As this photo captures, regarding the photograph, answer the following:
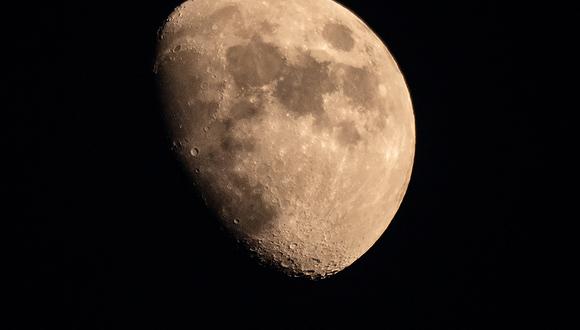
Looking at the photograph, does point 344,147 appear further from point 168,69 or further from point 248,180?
point 168,69

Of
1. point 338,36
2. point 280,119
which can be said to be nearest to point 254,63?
point 280,119

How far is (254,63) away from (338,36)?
0.49 metres

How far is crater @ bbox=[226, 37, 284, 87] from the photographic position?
2.25m

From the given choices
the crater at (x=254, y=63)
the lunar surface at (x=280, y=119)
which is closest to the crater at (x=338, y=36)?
the lunar surface at (x=280, y=119)

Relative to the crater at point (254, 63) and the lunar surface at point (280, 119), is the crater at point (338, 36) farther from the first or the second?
the crater at point (254, 63)

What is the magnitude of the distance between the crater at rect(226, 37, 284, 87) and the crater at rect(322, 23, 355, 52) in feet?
0.99

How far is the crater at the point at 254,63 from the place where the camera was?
2248 millimetres

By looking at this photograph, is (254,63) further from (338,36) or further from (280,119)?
(338,36)

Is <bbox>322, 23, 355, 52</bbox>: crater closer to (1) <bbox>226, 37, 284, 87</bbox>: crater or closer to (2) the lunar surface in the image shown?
(2) the lunar surface

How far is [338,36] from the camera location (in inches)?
97.8

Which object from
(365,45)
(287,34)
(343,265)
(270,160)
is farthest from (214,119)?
(343,265)

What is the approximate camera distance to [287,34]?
2.37m

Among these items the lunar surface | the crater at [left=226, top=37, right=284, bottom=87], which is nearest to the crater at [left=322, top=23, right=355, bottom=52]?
the lunar surface

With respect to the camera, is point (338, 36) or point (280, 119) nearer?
point (280, 119)
